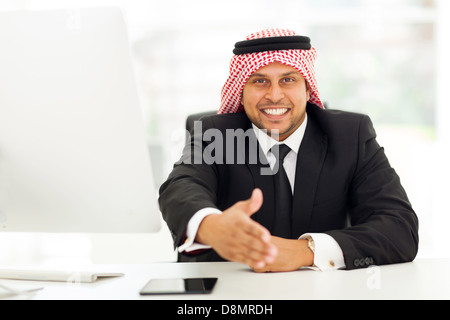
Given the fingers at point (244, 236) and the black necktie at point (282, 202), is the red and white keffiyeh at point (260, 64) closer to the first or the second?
the black necktie at point (282, 202)

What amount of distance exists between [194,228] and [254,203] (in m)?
0.27

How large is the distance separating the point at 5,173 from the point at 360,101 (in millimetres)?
4691

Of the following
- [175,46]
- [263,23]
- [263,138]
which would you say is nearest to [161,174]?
[175,46]

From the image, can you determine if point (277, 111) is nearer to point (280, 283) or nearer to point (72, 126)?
point (280, 283)

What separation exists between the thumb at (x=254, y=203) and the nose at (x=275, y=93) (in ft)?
2.90

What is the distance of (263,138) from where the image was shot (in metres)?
2.11

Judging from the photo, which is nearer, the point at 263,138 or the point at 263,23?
the point at 263,138

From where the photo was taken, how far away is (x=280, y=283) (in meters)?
1.31

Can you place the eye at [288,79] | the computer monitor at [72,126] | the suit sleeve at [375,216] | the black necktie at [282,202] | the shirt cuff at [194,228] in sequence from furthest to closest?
the eye at [288,79], the black necktie at [282,202], the suit sleeve at [375,216], the shirt cuff at [194,228], the computer monitor at [72,126]

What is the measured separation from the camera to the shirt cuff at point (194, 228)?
1416mm

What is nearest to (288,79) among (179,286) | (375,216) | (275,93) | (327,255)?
(275,93)

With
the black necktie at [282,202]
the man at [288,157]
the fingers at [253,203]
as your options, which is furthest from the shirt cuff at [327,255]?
the black necktie at [282,202]

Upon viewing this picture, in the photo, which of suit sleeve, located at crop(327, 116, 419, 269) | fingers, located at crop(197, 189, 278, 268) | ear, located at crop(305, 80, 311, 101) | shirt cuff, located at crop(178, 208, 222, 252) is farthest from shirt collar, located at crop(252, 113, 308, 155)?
fingers, located at crop(197, 189, 278, 268)
